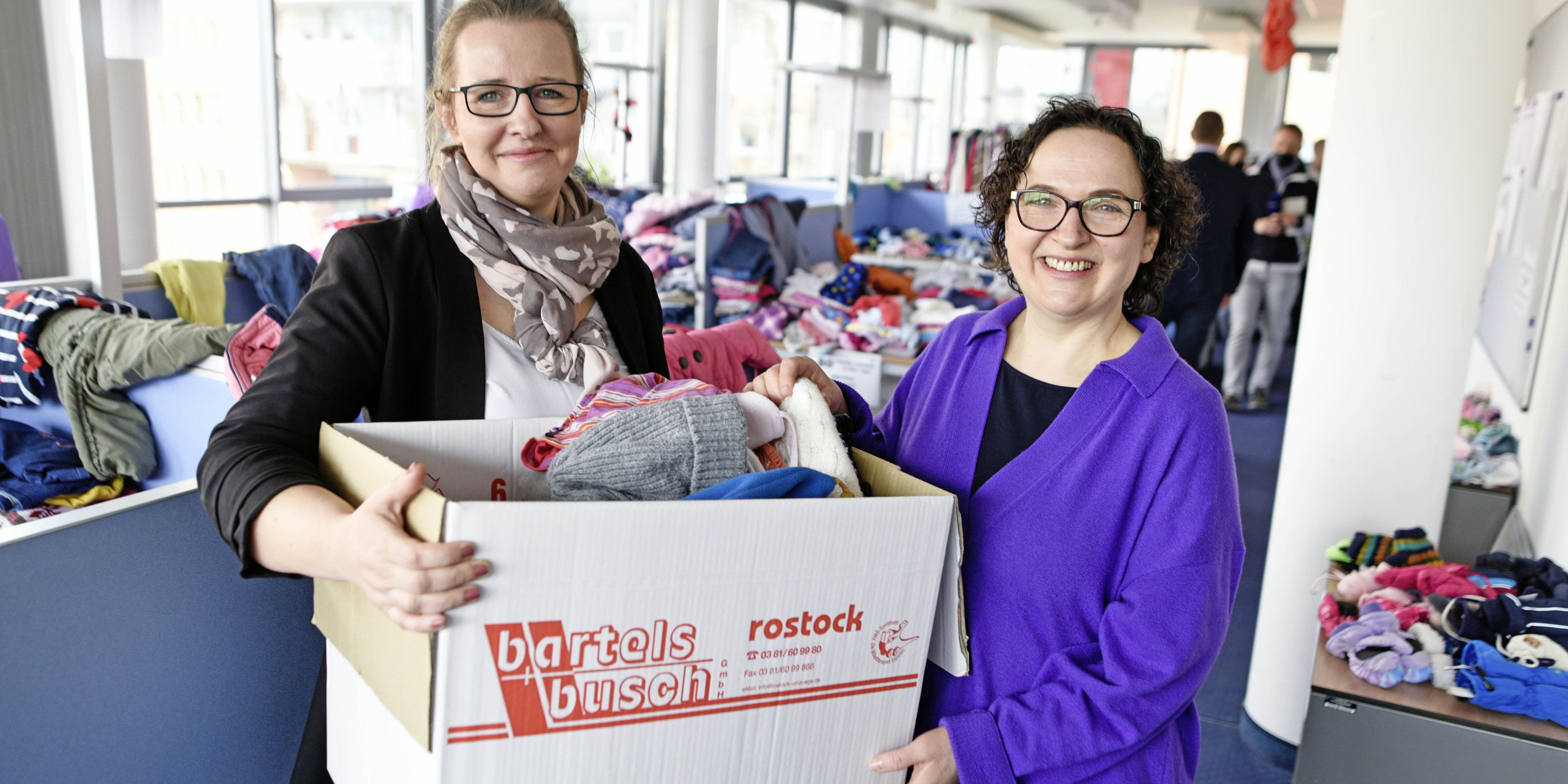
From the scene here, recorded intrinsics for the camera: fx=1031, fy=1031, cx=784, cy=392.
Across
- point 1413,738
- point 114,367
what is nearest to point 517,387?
point 114,367

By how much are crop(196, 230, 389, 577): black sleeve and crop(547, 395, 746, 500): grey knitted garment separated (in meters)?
0.23

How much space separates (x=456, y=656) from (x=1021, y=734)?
0.56 metres

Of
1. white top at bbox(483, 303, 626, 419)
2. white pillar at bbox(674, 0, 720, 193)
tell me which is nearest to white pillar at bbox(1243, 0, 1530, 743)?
white top at bbox(483, 303, 626, 419)

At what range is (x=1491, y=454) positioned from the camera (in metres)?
3.54

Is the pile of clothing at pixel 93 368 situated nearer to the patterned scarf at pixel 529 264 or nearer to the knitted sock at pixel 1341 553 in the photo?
the patterned scarf at pixel 529 264

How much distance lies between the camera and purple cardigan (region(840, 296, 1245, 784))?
1.02 metres

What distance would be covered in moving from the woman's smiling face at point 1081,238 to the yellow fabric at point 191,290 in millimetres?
2548

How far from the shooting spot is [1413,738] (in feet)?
6.55

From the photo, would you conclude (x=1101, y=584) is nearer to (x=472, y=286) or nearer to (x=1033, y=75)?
(x=472, y=286)

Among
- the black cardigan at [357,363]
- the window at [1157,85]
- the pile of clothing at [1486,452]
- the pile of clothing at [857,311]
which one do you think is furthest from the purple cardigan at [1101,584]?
the window at [1157,85]

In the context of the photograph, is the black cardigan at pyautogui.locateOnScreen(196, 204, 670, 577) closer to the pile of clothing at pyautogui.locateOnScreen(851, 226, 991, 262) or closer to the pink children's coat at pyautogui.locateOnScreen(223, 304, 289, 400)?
the pink children's coat at pyautogui.locateOnScreen(223, 304, 289, 400)

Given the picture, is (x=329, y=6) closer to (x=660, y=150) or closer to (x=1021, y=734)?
(x=660, y=150)

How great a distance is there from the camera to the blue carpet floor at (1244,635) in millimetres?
2775

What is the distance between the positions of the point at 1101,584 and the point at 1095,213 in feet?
1.31
